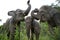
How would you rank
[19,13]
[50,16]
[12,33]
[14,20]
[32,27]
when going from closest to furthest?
[50,16]
[32,27]
[19,13]
[14,20]
[12,33]

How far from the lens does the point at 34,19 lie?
14.9 meters

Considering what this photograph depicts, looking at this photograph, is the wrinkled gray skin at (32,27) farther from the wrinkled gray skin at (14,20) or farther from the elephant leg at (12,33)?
the elephant leg at (12,33)

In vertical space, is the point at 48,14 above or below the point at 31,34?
above

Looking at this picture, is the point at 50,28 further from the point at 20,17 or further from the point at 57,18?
the point at 20,17

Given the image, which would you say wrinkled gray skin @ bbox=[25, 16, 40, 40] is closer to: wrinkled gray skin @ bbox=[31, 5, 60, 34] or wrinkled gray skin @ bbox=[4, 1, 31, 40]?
wrinkled gray skin @ bbox=[4, 1, 31, 40]

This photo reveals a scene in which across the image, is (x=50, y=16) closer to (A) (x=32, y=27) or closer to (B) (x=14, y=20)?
(A) (x=32, y=27)

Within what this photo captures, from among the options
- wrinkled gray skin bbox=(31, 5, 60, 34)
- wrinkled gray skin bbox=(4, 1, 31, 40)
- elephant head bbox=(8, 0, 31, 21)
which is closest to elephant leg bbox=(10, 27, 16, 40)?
wrinkled gray skin bbox=(4, 1, 31, 40)

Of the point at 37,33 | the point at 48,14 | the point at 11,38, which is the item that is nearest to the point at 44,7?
the point at 48,14

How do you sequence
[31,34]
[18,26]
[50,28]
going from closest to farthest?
1. [50,28]
2. [31,34]
3. [18,26]

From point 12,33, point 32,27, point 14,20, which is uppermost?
point 14,20

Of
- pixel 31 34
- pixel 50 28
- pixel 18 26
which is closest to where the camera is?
pixel 50 28

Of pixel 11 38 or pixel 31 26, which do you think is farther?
pixel 11 38

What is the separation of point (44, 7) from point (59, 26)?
3.02ft

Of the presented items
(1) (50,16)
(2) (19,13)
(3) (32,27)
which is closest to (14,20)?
(2) (19,13)
